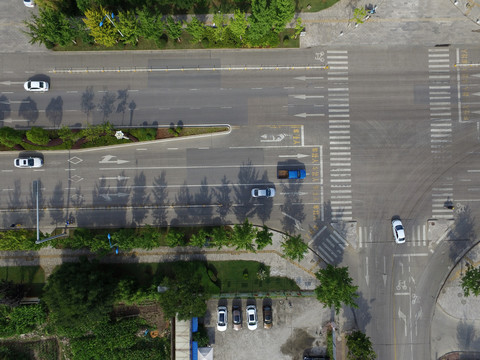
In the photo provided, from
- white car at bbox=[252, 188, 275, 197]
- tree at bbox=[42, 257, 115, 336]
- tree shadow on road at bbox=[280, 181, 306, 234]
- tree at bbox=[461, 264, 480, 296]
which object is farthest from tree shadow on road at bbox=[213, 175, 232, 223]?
tree at bbox=[461, 264, 480, 296]

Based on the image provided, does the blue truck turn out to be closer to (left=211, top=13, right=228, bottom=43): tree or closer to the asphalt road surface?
the asphalt road surface

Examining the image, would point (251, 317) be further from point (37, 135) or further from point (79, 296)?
point (37, 135)

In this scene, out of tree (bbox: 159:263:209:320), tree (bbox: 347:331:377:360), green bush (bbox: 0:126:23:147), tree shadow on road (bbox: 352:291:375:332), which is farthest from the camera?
tree shadow on road (bbox: 352:291:375:332)

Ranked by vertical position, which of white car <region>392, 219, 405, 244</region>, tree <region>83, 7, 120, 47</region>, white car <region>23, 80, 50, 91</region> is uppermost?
tree <region>83, 7, 120, 47</region>

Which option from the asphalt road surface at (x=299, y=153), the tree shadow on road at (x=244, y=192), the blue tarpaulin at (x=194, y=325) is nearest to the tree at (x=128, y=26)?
the asphalt road surface at (x=299, y=153)

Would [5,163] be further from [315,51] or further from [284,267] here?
[315,51]

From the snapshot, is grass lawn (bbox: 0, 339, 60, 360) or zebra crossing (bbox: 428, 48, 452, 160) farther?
zebra crossing (bbox: 428, 48, 452, 160)

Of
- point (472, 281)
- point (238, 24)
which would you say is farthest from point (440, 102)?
point (238, 24)

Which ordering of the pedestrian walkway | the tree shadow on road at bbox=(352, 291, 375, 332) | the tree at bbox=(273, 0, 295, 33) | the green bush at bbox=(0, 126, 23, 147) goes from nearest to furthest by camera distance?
the tree at bbox=(273, 0, 295, 33), the green bush at bbox=(0, 126, 23, 147), the pedestrian walkway, the tree shadow on road at bbox=(352, 291, 375, 332)
